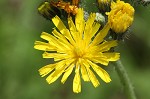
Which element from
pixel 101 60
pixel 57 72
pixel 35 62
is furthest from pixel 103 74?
pixel 35 62

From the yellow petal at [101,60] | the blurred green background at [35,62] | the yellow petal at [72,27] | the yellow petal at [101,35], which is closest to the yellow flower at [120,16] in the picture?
the yellow petal at [101,35]

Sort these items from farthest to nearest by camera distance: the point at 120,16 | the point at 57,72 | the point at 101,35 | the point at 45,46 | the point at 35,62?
the point at 35,62 < the point at 45,46 < the point at 57,72 < the point at 101,35 < the point at 120,16

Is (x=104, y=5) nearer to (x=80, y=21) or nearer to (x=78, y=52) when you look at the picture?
(x=80, y=21)

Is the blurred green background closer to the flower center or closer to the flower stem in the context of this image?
the flower stem

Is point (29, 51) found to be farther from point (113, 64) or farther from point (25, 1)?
point (113, 64)

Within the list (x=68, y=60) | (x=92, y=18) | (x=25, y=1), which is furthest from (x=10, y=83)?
(x=92, y=18)

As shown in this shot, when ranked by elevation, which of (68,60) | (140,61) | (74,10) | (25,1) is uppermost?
(25,1)
